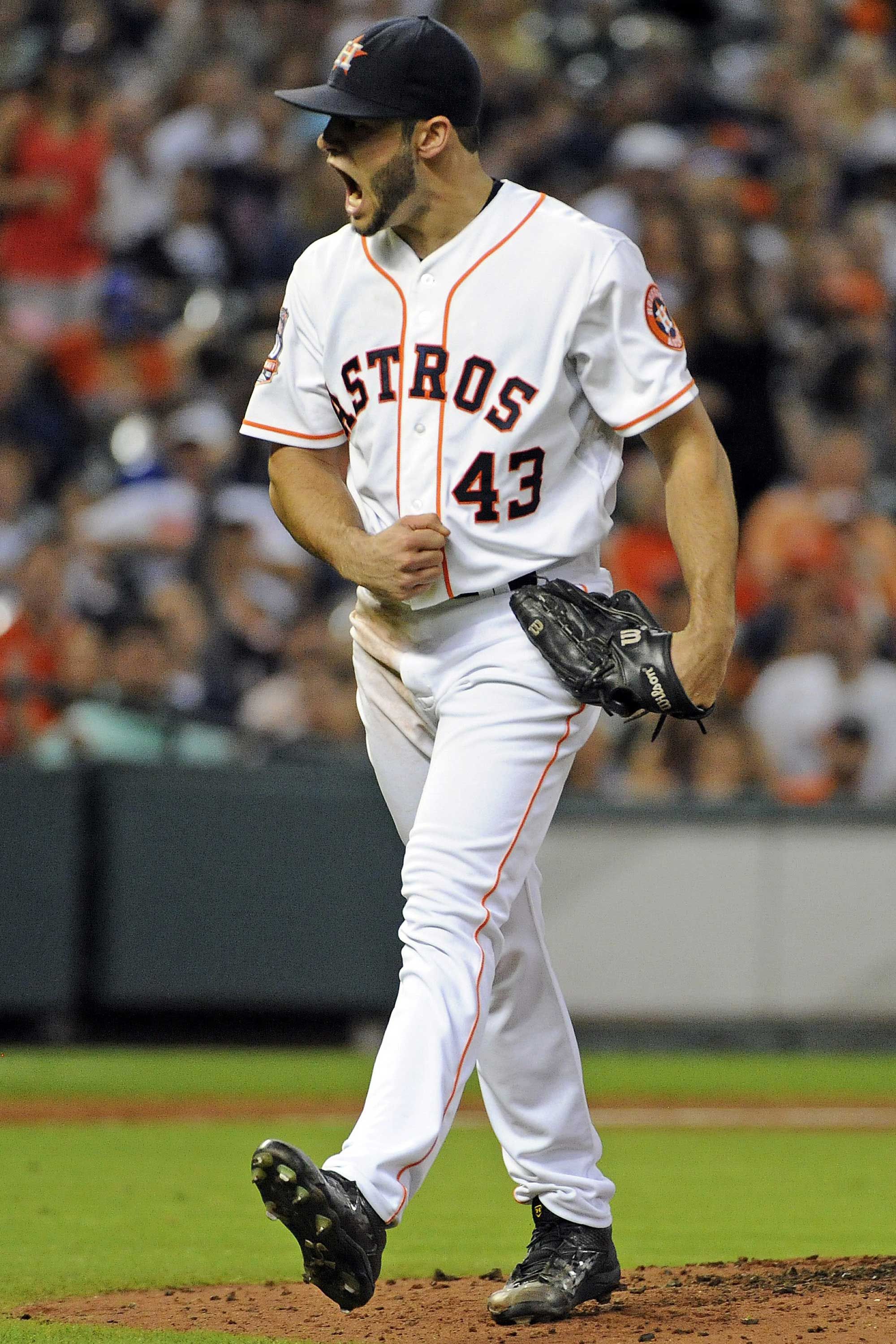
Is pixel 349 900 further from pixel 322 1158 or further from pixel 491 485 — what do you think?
pixel 491 485

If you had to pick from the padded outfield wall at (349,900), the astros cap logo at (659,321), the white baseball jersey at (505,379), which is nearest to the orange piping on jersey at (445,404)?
the white baseball jersey at (505,379)

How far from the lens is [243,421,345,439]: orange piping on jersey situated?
3.68 m

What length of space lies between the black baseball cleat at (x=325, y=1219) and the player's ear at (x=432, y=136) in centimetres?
168

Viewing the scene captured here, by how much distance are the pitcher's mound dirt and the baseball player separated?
0.41 ft

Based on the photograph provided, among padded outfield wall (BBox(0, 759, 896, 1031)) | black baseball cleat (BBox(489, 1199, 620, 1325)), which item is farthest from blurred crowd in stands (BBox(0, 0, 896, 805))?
black baseball cleat (BBox(489, 1199, 620, 1325))

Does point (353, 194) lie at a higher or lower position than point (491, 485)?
higher

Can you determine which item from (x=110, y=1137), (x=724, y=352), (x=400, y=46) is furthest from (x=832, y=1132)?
(x=724, y=352)

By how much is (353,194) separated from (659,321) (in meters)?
0.58

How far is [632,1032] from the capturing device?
28.9 ft

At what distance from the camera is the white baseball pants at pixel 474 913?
3080 millimetres

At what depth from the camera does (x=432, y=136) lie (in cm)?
341

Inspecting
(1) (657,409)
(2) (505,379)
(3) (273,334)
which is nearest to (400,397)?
(2) (505,379)

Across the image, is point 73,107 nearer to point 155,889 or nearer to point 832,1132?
point 155,889

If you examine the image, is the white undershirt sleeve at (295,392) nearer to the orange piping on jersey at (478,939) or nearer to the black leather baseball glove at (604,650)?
the orange piping on jersey at (478,939)
